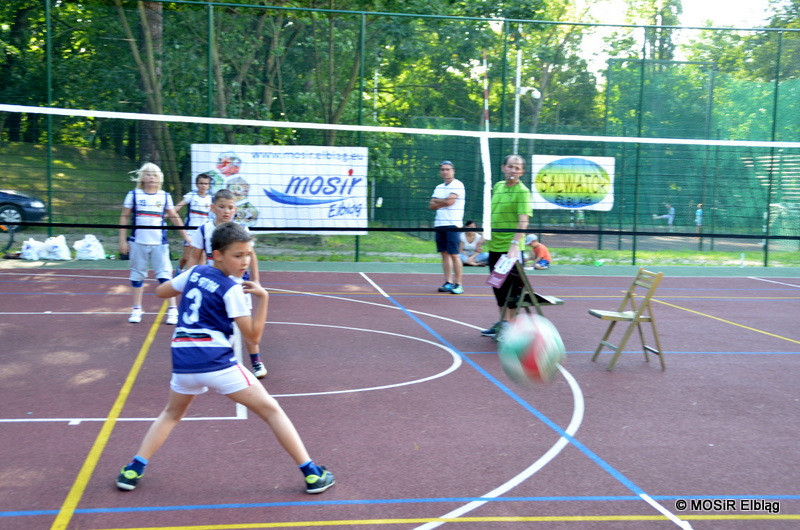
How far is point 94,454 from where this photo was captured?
4.74 m

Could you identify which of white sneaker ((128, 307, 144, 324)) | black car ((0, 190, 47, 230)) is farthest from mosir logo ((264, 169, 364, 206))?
white sneaker ((128, 307, 144, 324))

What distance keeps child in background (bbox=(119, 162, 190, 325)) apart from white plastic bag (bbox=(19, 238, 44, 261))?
5.81m

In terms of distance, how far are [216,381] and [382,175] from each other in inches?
449

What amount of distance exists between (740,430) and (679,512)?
1.76 meters

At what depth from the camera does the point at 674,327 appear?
969 centimetres

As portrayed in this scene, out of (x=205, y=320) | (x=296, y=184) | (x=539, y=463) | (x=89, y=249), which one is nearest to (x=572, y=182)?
(x=296, y=184)

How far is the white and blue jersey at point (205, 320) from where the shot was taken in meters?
4.03

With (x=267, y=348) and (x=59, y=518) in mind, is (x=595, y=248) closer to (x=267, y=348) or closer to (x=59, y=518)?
(x=267, y=348)

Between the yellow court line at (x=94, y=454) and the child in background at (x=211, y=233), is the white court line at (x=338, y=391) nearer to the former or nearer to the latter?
the yellow court line at (x=94, y=454)

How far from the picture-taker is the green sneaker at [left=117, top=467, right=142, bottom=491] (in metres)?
4.20

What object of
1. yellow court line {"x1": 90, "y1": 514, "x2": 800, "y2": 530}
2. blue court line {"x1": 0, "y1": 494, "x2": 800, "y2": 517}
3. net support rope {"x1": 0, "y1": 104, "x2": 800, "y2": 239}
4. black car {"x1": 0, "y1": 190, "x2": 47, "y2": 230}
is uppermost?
net support rope {"x1": 0, "y1": 104, "x2": 800, "y2": 239}

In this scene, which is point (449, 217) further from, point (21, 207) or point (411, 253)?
point (21, 207)

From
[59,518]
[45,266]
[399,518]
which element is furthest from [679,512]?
[45,266]

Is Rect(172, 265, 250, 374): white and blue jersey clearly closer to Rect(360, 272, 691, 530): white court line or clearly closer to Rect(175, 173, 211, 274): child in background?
Rect(360, 272, 691, 530): white court line
